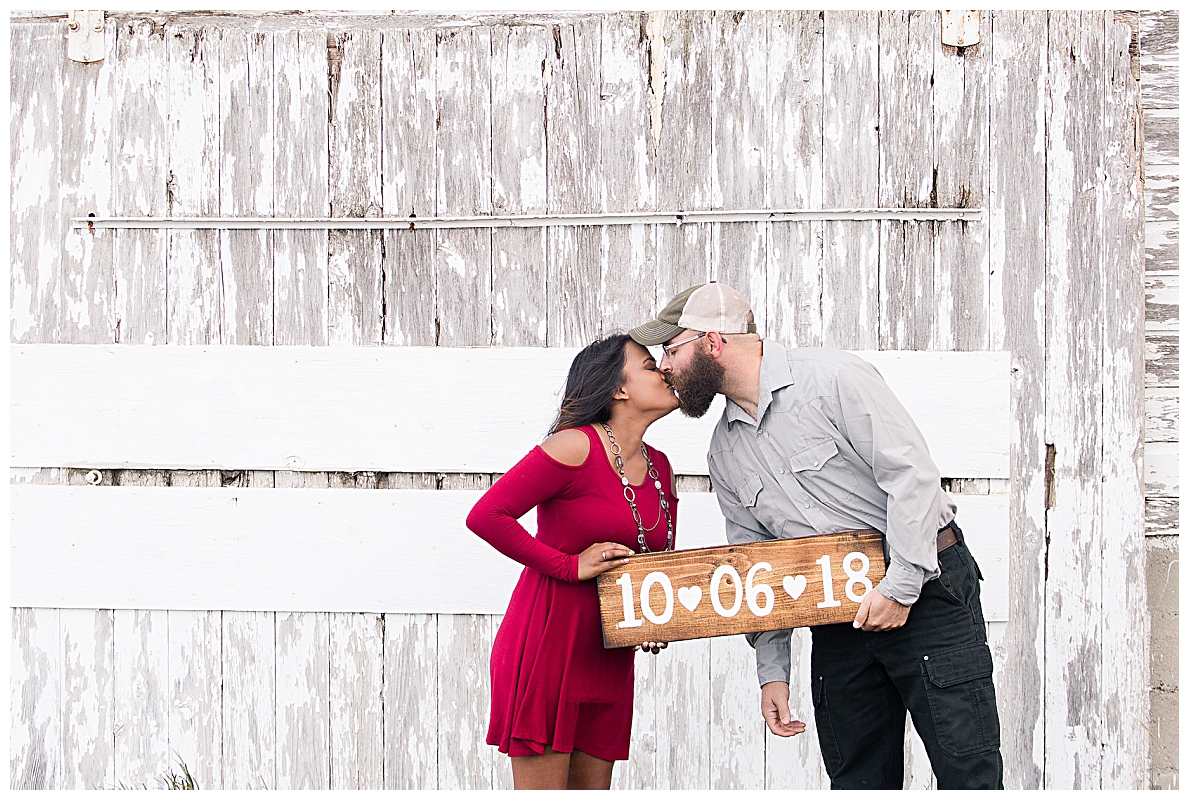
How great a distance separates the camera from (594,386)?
242cm

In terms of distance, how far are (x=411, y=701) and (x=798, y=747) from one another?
1.47 metres

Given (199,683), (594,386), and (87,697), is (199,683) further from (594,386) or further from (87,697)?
(594,386)

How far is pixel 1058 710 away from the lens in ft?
10.6

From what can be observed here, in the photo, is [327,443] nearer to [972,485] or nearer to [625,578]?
[625,578]

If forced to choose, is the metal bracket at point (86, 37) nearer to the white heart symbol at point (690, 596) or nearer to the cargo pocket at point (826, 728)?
the white heart symbol at point (690, 596)

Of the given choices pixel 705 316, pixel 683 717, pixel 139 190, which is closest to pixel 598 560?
pixel 705 316

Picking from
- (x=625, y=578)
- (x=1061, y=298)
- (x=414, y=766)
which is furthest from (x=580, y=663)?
(x=1061, y=298)

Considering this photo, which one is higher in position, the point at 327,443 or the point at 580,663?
the point at 327,443

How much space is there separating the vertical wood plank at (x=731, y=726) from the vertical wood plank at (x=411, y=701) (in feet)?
2.88

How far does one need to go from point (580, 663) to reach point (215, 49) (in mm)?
2675

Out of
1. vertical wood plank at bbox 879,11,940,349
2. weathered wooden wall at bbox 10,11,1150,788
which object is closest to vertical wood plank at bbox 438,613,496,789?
weathered wooden wall at bbox 10,11,1150,788

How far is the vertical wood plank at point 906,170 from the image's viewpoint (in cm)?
323

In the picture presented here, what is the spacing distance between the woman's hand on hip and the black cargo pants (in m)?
0.63

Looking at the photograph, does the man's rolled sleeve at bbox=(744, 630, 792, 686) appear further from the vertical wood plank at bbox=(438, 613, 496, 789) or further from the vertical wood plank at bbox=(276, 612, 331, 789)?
the vertical wood plank at bbox=(276, 612, 331, 789)
